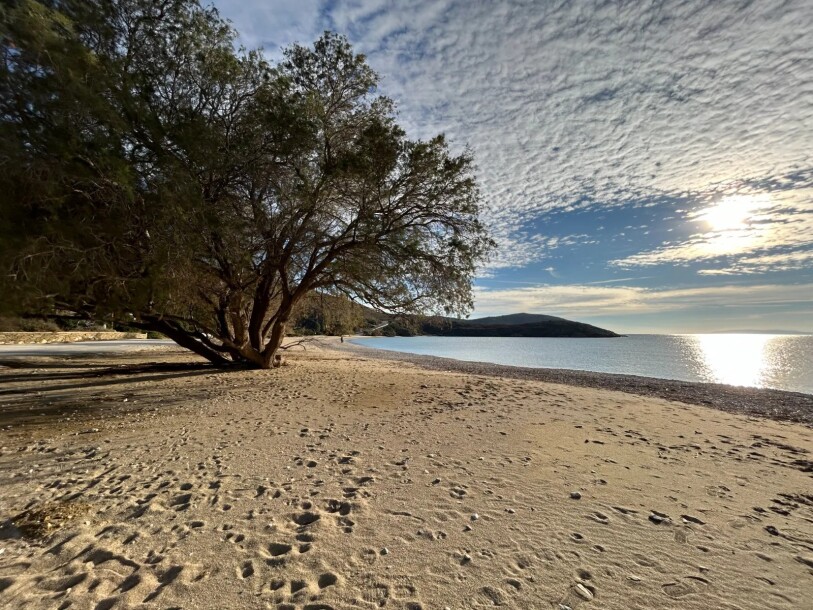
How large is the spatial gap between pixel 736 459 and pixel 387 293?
10.2 meters

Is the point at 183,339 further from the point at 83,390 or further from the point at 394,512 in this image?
the point at 394,512

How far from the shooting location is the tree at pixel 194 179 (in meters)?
7.66

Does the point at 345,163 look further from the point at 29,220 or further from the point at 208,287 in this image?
the point at 29,220

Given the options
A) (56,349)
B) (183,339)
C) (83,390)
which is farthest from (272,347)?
(56,349)

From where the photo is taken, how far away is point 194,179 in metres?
9.08

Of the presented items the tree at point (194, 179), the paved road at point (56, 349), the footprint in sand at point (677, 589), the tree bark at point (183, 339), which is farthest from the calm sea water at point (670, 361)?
the paved road at point (56, 349)

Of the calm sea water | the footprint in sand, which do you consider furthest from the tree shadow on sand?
the calm sea water

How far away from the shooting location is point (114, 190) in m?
8.03

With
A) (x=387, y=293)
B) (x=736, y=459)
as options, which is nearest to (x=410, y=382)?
(x=387, y=293)

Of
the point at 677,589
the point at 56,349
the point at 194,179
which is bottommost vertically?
the point at 56,349

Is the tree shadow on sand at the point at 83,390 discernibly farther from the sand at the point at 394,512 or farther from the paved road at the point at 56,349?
the paved road at the point at 56,349

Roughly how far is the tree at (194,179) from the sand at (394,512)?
3642 millimetres

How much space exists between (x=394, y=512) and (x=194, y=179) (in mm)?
8723

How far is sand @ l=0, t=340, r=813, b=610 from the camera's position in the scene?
271cm
